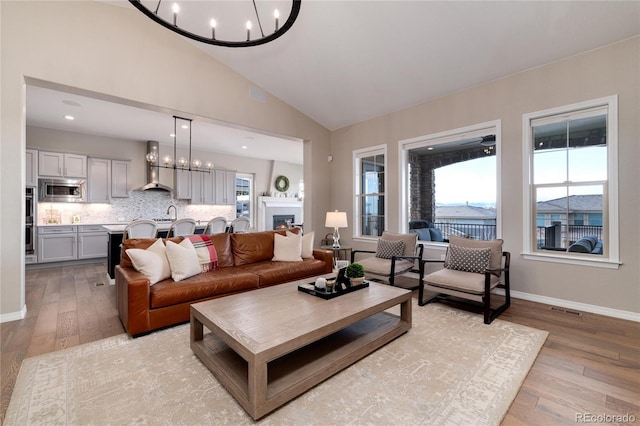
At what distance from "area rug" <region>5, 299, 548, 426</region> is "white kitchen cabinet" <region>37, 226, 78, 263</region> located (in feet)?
15.9

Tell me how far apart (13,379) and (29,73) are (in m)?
3.16

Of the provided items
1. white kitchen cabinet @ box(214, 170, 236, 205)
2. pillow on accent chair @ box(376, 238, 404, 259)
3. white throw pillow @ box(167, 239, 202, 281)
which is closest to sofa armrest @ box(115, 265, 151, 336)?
white throw pillow @ box(167, 239, 202, 281)

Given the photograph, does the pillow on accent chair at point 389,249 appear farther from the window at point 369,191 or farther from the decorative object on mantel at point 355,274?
the decorative object on mantel at point 355,274

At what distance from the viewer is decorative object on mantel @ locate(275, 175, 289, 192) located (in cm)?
A: 980

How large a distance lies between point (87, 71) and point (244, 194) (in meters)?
5.95

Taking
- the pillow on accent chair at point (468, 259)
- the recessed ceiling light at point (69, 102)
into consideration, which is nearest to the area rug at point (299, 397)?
the pillow on accent chair at point (468, 259)

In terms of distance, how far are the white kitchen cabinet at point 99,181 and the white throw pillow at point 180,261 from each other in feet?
16.0

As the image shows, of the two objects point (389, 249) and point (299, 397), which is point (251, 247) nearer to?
point (389, 249)

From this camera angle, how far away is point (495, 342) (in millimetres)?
2541

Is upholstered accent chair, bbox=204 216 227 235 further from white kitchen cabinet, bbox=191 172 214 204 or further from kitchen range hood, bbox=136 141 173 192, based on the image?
white kitchen cabinet, bbox=191 172 214 204

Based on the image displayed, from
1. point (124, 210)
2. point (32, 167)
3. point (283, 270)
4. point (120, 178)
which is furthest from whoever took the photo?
point (124, 210)

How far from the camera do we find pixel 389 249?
4.40 m

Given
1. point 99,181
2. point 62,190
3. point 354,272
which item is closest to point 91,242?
point 62,190

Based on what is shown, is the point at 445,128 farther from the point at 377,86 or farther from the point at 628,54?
the point at 628,54
